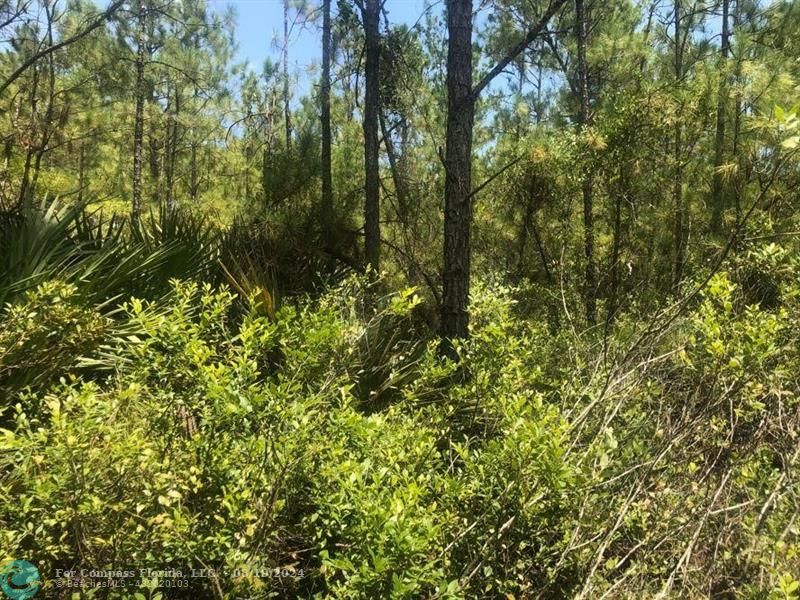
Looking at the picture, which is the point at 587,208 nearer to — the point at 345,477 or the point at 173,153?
the point at 345,477

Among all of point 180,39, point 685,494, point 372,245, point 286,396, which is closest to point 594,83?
point 372,245

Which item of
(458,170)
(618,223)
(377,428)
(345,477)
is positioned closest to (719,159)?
(618,223)

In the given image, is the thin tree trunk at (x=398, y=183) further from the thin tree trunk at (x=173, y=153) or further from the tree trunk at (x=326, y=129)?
the thin tree trunk at (x=173, y=153)

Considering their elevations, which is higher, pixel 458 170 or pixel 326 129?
pixel 326 129

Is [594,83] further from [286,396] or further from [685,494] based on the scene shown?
[286,396]

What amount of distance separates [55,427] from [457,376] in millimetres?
2105

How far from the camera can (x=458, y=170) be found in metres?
3.72

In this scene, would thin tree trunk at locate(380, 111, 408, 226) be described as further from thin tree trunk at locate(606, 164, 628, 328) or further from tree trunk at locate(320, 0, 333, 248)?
thin tree trunk at locate(606, 164, 628, 328)

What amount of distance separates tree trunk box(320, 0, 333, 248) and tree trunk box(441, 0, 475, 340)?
2.78 metres

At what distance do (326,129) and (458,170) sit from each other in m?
4.87

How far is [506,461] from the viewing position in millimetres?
1908

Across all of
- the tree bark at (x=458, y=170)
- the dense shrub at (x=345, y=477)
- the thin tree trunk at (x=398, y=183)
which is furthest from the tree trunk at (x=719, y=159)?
the dense shrub at (x=345, y=477)

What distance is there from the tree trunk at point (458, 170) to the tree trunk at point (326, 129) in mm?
2780

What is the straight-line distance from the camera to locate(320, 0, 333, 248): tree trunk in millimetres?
6516
